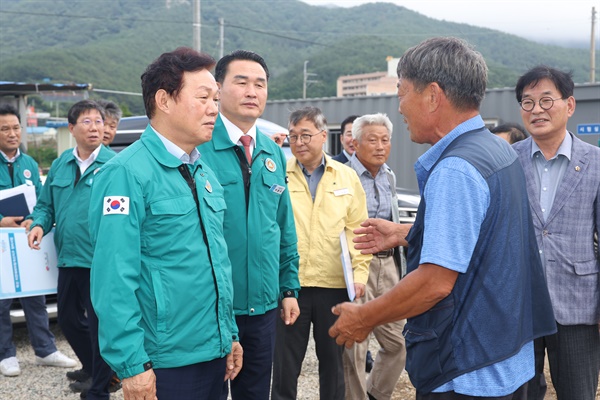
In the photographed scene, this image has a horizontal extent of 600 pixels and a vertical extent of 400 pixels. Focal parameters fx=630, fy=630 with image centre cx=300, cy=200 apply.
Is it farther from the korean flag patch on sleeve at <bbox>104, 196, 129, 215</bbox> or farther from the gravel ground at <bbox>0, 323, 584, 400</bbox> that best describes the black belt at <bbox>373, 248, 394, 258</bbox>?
the korean flag patch on sleeve at <bbox>104, 196, 129, 215</bbox>

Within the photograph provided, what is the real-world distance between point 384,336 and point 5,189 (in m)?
3.34

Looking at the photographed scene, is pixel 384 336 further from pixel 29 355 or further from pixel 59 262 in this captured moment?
pixel 29 355

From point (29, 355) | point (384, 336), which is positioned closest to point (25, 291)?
point (29, 355)

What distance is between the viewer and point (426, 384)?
81.7 inches

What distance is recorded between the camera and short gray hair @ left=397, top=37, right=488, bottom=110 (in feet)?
6.82

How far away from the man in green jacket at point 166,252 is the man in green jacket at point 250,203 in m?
0.46

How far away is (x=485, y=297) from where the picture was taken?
78.5 inches

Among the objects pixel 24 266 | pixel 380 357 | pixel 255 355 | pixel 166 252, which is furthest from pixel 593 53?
pixel 166 252

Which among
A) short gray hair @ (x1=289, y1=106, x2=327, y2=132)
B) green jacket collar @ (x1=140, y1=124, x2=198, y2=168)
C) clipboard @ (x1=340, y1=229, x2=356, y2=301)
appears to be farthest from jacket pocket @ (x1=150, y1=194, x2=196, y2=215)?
short gray hair @ (x1=289, y1=106, x2=327, y2=132)

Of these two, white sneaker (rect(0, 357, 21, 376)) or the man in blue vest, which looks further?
white sneaker (rect(0, 357, 21, 376))

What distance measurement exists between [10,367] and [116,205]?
3.76 m

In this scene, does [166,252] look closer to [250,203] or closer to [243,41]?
[250,203]

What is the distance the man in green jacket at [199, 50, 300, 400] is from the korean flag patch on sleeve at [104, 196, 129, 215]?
836 mm

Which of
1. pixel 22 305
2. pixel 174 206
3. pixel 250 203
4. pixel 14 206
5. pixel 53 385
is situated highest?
pixel 174 206
